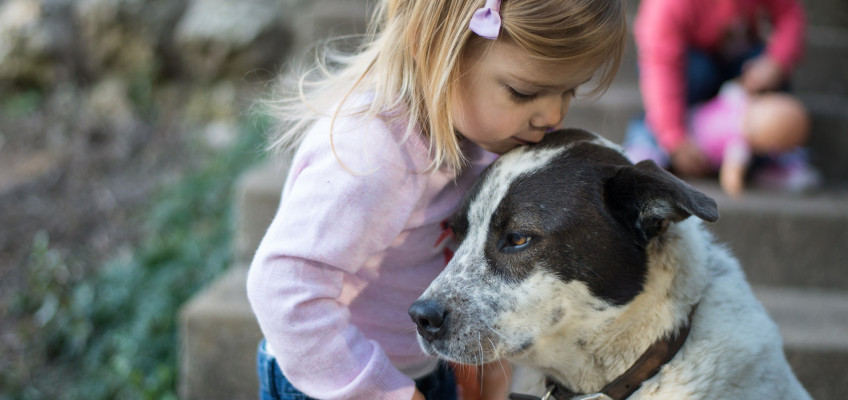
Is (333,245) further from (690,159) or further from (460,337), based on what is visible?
(690,159)

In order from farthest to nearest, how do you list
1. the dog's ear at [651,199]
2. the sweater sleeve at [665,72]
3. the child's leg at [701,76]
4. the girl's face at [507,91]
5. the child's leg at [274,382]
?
the child's leg at [701,76], the sweater sleeve at [665,72], the child's leg at [274,382], the girl's face at [507,91], the dog's ear at [651,199]

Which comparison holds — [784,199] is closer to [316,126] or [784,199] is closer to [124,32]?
[316,126]

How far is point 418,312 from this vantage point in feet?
4.97

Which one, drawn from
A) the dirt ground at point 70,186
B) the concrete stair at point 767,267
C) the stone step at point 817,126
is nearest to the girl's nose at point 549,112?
the concrete stair at point 767,267

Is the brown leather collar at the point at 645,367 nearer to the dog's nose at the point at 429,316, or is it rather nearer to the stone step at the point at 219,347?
the dog's nose at the point at 429,316

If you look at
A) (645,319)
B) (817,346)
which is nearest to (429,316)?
(645,319)

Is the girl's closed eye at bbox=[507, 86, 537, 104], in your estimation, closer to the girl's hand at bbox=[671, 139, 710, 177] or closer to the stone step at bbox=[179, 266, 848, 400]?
the stone step at bbox=[179, 266, 848, 400]

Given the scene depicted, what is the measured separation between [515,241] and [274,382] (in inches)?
29.9

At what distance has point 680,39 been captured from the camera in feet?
10.9

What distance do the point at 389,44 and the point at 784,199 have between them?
2.31 m

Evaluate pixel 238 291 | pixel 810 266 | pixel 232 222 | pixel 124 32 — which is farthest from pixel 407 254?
pixel 124 32

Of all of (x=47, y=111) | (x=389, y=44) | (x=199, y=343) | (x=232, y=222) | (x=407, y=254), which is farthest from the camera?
(x=47, y=111)

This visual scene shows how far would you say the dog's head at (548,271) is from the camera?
154 cm

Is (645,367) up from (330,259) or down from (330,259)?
down
